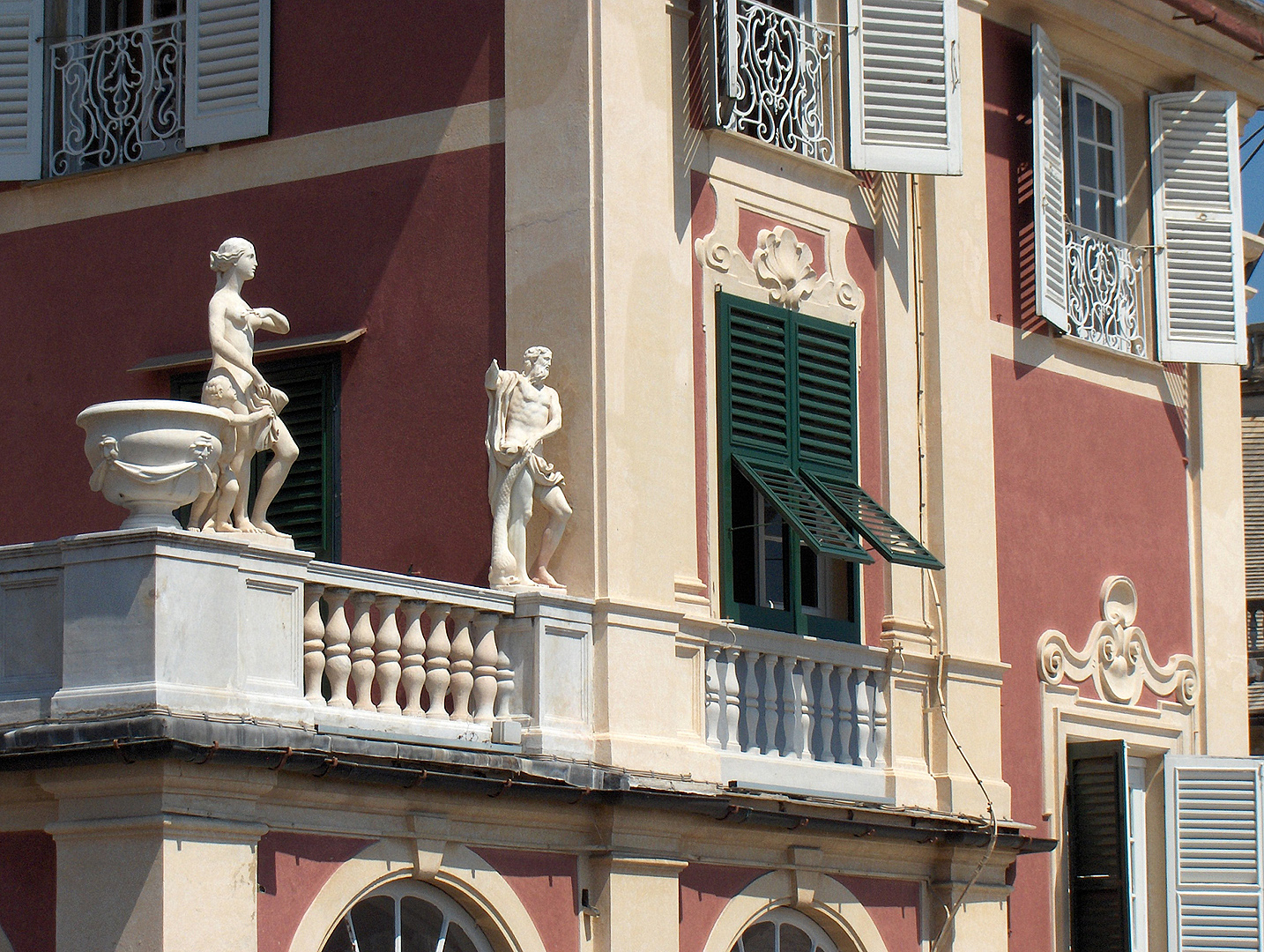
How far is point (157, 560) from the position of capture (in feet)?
38.2

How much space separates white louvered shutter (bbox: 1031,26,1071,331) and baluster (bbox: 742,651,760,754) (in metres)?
4.25

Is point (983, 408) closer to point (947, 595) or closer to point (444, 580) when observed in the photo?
point (947, 595)

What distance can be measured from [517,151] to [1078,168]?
616cm

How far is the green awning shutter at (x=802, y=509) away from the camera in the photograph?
1516 cm

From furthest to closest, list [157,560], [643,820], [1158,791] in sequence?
1. [1158,791]
2. [643,820]
3. [157,560]

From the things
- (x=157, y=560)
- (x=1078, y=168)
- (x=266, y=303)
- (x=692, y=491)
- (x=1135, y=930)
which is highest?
(x=1078, y=168)

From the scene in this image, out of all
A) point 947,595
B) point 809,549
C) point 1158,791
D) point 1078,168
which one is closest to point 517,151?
point 809,549

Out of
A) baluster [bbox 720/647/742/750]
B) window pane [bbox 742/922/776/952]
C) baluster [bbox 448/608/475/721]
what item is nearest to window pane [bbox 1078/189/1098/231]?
baluster [bbox 720/647/742/750]

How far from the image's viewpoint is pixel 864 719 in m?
16.2

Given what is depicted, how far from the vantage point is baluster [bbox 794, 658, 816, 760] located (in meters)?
15.6

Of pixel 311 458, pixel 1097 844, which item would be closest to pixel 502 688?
pixel 311 458

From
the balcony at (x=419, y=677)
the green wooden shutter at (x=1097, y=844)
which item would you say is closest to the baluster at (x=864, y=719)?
the balcony at (x=419, y=677)

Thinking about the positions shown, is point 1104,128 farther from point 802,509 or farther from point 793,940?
point 793,940

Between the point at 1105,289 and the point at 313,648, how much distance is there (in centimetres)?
889
